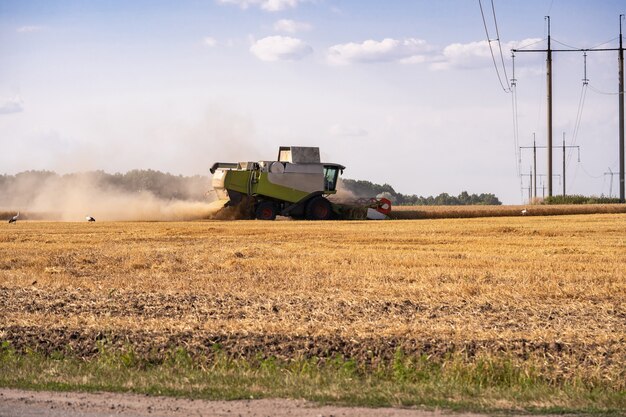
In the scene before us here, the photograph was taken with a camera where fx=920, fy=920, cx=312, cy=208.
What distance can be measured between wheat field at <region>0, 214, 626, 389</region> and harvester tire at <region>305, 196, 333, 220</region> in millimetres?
15267

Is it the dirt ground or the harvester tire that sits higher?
the harvester tire

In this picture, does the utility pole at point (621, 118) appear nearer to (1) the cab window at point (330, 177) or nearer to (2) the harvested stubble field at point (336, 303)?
(1) the cab window at point (330, 177)

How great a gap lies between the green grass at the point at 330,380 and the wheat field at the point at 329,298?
0.33m

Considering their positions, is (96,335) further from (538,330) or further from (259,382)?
(538,330)

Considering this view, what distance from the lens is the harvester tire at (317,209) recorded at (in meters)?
44.0

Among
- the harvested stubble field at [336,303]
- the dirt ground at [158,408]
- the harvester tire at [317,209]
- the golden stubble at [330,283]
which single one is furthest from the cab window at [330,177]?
the dirt ground at [158,408]

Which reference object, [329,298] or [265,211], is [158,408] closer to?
[329,298]

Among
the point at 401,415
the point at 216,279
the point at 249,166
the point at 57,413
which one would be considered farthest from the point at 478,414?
the point at 249,166

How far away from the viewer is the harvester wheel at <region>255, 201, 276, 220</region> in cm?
4328

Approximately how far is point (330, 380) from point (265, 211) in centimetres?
3399

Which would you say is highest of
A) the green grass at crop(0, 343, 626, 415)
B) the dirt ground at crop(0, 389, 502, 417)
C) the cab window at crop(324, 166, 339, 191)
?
the cab window at crop(324, 166, 339, 191)

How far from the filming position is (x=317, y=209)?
44.2 metres

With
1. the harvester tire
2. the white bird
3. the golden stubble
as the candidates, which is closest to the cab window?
the harvester tire

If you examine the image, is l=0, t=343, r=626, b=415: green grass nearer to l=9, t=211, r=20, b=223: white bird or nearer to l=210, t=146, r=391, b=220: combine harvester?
l=210, t=146, r=391, b=220: combine harvester
